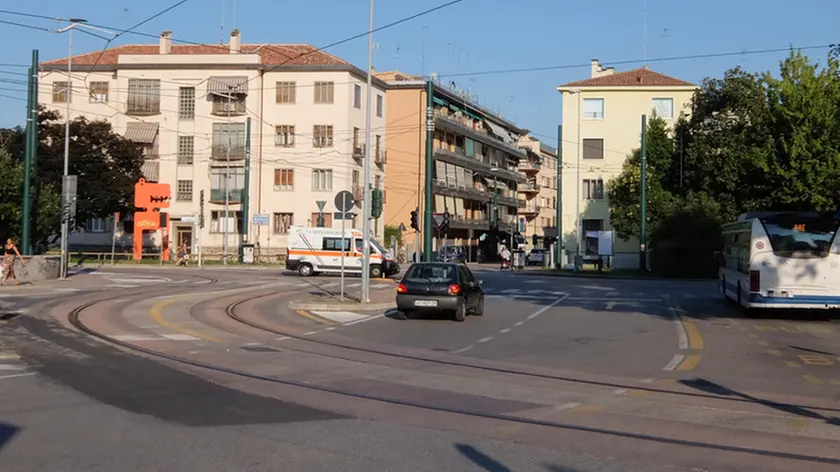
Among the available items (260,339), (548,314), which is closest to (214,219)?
(548,314)

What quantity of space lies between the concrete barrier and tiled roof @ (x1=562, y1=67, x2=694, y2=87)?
42.8 metres

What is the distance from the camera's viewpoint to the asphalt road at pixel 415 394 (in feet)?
24.3

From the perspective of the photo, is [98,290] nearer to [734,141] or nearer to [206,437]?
[206,437]

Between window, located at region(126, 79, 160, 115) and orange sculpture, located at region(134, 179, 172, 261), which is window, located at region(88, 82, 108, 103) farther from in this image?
orange sculpture, located at region(134, 179, 172, 261)

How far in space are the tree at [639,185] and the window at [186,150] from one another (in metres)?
31.6

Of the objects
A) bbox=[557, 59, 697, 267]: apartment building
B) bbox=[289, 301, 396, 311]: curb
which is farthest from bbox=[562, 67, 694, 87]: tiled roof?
bbox=[289, 301, 396, 311]: curb

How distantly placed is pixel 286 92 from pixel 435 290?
4880 cm

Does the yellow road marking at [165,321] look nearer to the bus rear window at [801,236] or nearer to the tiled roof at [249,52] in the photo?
the bus rear window at [801,236]

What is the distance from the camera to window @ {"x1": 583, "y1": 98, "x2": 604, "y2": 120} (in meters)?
66.2

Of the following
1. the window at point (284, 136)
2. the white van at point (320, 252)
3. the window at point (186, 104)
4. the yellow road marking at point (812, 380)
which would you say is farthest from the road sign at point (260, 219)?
the yellow road marking at point (812, 380)

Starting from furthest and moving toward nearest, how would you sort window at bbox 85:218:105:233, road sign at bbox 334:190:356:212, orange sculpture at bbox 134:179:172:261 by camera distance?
window at bbox 85:218:105:233 < orange sculpture at bbox 134:179:172:261 < road sign at bbox 334:190:356:212

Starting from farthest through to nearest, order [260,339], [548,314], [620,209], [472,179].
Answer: [472,179] → [620,209] → [548,314] → [260,339]

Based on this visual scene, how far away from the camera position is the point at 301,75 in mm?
66688

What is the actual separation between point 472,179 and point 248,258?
38962 mm
